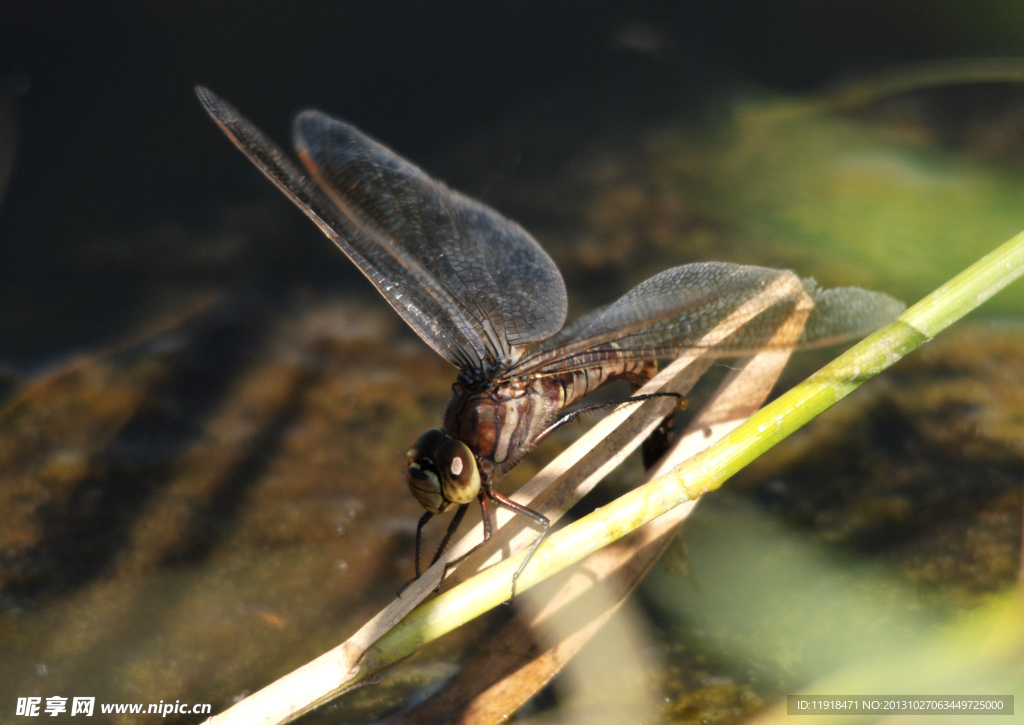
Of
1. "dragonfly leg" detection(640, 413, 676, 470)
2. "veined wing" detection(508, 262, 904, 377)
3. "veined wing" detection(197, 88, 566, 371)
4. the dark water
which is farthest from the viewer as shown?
"dragonfly leg" detection(640, 413, 676, 470)

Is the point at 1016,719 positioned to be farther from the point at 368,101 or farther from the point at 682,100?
the point at 368,101

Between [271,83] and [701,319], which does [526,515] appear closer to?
[701,319]

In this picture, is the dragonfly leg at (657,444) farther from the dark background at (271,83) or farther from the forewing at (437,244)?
the dark background at (271,83)

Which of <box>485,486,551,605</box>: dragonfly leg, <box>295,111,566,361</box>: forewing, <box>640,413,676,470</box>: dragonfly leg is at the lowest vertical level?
<box>640,413,676,470</box>: dragonfly leg

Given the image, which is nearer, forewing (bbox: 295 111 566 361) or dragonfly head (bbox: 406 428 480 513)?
dragonfly head (bbox: 406 428 480 513)

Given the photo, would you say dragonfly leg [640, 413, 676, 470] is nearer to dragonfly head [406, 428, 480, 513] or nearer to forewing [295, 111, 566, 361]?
forewing [295, 111, 566, 361]

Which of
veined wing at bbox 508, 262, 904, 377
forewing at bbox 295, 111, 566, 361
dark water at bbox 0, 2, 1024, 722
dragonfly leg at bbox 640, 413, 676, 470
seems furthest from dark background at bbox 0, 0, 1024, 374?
dragonfly leg at bbox 640, 413, 676, 470

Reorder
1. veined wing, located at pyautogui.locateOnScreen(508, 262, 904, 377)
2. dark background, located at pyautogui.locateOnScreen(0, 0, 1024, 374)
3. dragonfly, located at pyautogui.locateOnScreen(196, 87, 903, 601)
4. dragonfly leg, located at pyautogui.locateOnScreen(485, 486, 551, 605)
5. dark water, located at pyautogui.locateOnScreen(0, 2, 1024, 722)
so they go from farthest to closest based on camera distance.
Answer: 1. dark background, located at pyautogui.locateOnScreen(0, 0, 1024, 374)
2. dragonfly, located at pyautogui.locateOnScreen(196, 87, 903, 601)
3. dark water, located at pyautogui.locateOnScreen(0, 2, 1024, 722)
4. veined wing, located at pyautogui.locateOnScreen(508, 262, 904, 377)
5. dragonfly leg, located at pyautogui.locateOnScreen(485, 486, 551, 605)
